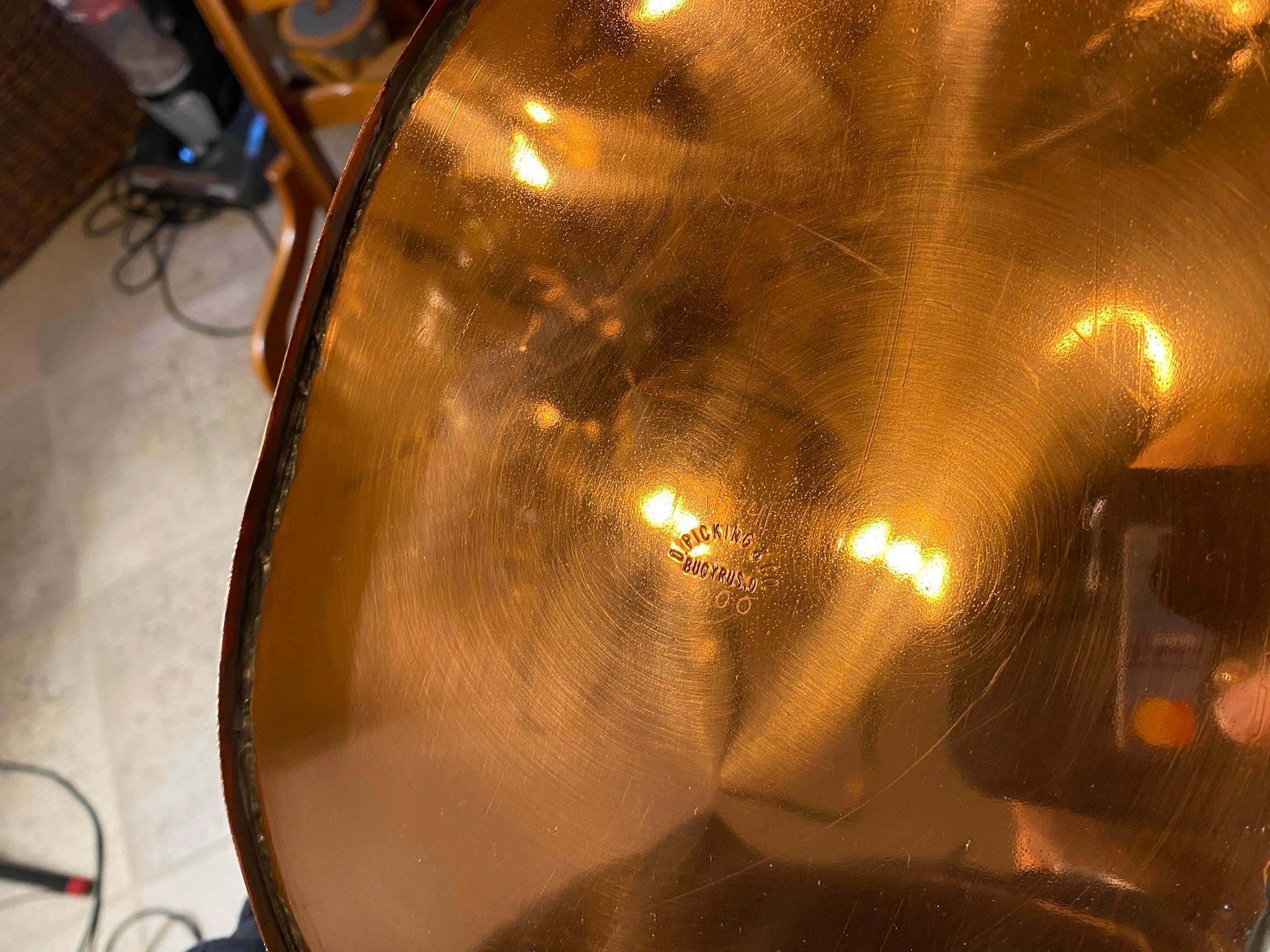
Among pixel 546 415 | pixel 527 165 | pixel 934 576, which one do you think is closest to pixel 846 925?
pixel 934 576

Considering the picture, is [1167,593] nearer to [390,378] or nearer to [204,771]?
[390,378]

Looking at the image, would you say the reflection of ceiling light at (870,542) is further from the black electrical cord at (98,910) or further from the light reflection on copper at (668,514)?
the black electrical cord at (98,910)

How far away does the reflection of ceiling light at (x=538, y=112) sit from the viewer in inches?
17.2

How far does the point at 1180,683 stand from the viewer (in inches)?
13.3

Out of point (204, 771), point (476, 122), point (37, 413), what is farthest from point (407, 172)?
point (37, 413)

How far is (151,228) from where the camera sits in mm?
1534

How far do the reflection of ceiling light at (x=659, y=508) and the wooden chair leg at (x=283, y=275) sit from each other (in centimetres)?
53

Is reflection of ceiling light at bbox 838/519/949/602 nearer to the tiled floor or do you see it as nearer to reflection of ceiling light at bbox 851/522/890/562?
reflection of ceiling light at bbox 851/522/890/562

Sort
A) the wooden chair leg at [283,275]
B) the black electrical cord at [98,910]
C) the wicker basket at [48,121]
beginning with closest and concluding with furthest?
the wooden chair leg at [283,275] < the black electrical cord at [98,910] < the wicker basket at [48,121]

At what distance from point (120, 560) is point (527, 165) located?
3.92ft

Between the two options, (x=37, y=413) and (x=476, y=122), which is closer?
(x=476, y=122)

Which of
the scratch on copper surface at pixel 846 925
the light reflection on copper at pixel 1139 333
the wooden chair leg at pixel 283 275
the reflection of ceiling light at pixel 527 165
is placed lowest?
the scratch on copper surface at pixel 846 925

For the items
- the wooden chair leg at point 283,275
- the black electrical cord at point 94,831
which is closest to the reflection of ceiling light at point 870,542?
the wooden chair leg at point 283,275

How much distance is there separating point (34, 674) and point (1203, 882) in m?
1.48
